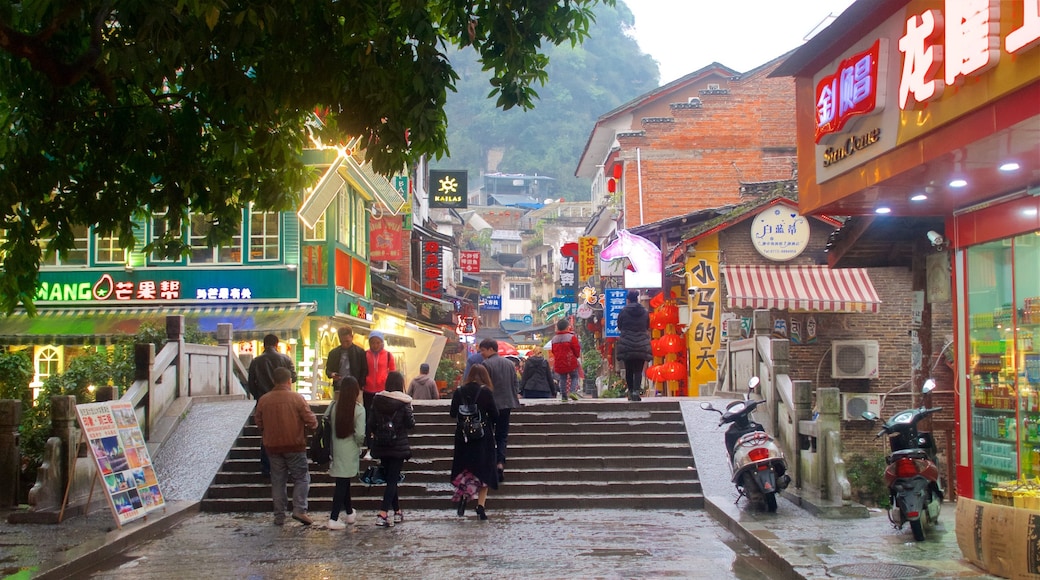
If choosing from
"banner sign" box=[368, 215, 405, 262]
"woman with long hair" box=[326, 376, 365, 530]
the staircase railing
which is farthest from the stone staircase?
"banner sign" box=[368, 215, 405, 262]

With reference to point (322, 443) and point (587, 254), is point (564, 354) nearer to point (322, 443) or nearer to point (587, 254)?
point (322, 443)

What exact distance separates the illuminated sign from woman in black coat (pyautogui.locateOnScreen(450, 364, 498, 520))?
4631 millimetres

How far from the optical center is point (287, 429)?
37.4 feet

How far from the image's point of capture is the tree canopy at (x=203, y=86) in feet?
27.9

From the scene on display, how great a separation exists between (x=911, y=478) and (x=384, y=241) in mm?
24375

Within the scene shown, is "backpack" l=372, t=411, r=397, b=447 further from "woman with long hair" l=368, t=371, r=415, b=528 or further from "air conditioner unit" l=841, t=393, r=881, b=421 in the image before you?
"air conditioner unit" l=841, t=393, r=881, b=421

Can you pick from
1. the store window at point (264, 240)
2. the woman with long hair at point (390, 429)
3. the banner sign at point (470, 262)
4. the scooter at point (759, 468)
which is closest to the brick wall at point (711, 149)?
the store window at point (264, 240)

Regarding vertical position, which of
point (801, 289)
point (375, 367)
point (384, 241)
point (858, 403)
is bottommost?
point (858, 403)

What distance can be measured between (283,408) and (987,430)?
24.4 feet

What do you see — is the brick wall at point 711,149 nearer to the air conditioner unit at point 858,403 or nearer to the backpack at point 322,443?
the air conditioner unit at point 858,403

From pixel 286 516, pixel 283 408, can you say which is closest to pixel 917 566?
pixel 283 408

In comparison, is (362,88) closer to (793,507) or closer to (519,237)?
(793,507)

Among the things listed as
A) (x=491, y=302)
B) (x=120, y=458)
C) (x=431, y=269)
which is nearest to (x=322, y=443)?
(x=120, y=458)

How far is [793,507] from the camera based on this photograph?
11758 mm
